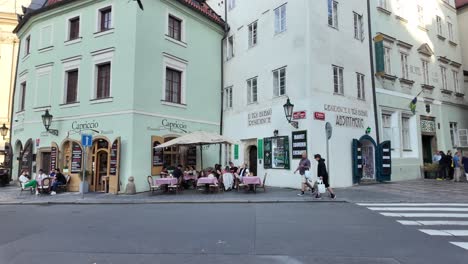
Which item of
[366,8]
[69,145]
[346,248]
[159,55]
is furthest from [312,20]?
[69,145]

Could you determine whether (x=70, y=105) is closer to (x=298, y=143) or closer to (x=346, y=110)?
(x=298, y=143)

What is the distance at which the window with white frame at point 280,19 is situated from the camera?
17.4 m

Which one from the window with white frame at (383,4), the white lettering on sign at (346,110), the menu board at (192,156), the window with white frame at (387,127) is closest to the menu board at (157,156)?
the menu board at (192,156)

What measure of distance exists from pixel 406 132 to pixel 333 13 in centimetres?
936

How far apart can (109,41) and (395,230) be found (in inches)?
617

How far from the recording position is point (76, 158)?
1684 centimetres

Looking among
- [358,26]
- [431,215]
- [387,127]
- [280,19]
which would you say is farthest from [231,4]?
[431,215]

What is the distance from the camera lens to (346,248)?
5906 mm

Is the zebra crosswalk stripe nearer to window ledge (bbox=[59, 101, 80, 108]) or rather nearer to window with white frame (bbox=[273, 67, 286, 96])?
window with white frame (bbox=[273, 67, 286, 96])

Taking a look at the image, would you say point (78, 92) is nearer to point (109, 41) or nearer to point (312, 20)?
point (109, 41)

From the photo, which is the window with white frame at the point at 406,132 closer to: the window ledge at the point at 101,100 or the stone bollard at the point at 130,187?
the stone bollard at the point at 130,187

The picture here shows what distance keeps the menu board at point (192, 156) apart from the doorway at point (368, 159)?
9719 millimetres

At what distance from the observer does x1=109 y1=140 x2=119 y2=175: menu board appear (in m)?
15.5

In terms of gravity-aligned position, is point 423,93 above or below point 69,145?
above
